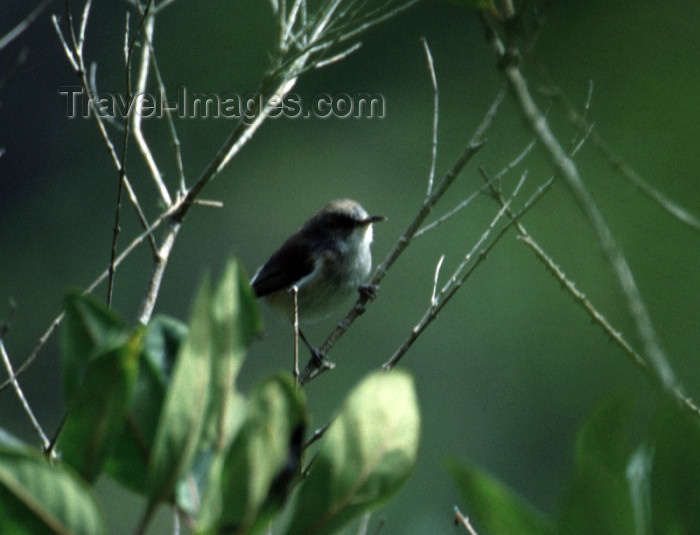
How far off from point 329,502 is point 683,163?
37.6ft

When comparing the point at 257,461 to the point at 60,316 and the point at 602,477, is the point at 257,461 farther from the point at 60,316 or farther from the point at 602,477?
the point at 60,316

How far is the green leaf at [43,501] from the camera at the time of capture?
752 mm

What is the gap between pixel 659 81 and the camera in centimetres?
1354

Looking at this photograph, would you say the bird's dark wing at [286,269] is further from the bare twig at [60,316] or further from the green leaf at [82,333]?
the green leaf at [82,333]

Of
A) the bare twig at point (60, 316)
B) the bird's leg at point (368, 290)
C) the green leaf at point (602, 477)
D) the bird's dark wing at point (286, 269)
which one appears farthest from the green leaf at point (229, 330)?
the bird's dark wing at point (286, 269)

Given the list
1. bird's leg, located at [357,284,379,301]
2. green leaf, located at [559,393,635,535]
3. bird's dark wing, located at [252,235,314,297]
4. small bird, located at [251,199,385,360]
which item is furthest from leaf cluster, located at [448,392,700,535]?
bird's dark wing, located at [252,235,314,297]

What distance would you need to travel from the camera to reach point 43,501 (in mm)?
760

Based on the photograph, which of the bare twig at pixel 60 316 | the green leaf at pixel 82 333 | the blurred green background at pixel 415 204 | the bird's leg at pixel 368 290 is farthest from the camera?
the blurred green background at pixel 415 204

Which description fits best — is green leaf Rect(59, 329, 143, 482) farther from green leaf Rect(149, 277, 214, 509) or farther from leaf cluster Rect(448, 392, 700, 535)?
leaf cluster Rect(448, 392, 700, 535)

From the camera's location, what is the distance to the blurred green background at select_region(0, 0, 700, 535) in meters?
10.6

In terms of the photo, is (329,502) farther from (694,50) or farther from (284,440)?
(694,50)

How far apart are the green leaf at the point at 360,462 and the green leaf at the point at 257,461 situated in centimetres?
4

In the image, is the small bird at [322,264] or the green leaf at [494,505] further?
the small bird at [322,264]

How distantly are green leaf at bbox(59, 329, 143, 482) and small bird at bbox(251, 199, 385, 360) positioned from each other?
452 cm
